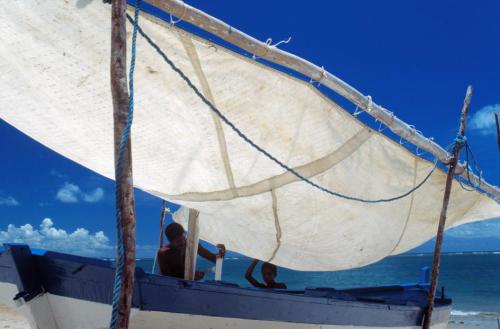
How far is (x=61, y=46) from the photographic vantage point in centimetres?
469

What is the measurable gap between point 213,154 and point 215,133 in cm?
33

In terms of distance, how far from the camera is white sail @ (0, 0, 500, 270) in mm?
4758

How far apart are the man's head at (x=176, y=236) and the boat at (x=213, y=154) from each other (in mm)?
212

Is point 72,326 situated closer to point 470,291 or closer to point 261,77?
point 261,77

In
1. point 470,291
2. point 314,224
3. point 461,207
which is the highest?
point 470,291

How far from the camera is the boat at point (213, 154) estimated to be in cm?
457

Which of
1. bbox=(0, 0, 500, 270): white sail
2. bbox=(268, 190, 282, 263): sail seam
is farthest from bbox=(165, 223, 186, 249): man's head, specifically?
bbox=(268, 190, 282, 263): sail seam

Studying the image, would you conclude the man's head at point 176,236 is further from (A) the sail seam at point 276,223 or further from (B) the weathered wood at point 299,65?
(B) the weathered wood at point 299,65

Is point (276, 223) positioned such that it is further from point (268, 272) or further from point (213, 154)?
point (268, 272)

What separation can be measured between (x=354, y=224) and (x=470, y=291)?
2027 inches

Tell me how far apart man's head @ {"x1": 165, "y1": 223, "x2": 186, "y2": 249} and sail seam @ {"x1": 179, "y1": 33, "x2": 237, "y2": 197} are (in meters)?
1.05

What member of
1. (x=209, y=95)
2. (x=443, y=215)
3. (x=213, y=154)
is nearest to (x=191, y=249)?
(x=213, y=154)

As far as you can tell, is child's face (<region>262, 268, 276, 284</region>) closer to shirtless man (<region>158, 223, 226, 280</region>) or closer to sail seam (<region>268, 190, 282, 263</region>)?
sail seam (<region>268, 190, 282, 263</region>)

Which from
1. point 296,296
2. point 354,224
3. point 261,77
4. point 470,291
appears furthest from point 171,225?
point 470,291
